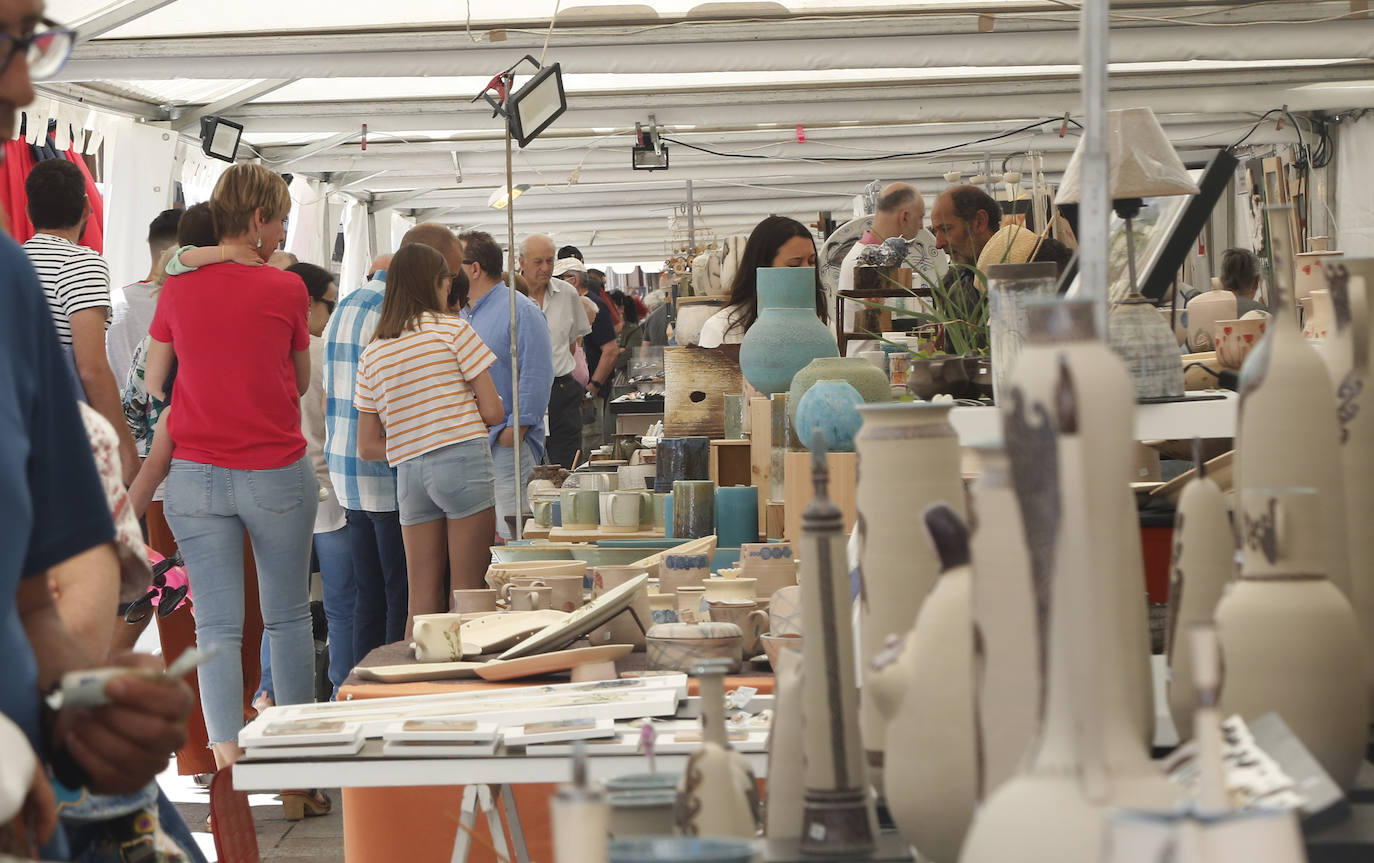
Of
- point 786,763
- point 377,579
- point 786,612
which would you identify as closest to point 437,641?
point 786,612

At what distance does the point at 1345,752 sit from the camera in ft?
3.29

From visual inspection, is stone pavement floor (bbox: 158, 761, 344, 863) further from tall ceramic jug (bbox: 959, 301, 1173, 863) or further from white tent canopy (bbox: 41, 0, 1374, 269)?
tall ceramic jug (bbox: 959, 301, 1173, 863)

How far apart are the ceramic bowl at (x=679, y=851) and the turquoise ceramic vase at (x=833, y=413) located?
189 cm

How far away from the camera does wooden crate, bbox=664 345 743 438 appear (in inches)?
165

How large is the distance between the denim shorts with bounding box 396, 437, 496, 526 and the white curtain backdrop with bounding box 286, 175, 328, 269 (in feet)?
16.9

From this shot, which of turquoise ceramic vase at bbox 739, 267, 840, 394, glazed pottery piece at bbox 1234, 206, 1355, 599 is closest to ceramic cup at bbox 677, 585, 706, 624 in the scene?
turquoise ceramic vase at bbox 739, 267, 840, 394

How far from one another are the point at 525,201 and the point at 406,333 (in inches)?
347

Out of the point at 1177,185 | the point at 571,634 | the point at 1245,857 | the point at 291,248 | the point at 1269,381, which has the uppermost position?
the point at 291,248

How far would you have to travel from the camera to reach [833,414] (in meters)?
2.63

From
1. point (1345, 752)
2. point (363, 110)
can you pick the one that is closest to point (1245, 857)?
point (1345, 752)

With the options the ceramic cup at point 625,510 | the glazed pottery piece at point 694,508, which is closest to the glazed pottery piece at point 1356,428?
the glazed pottery piece at point 694,508

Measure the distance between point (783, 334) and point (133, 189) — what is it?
4.13 meters

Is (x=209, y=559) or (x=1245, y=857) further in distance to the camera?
(x=209, y=559)

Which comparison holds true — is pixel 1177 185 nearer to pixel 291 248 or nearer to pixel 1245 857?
pixel 1245 857
